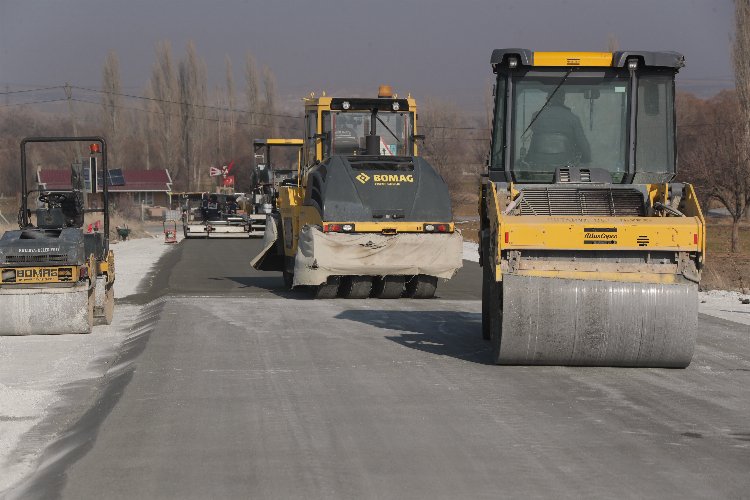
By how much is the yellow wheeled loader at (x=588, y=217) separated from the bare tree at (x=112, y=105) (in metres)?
96.4

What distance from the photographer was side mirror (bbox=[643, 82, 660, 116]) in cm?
1270

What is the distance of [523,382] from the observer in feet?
34.8

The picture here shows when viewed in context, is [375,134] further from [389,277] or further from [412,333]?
[412,333]

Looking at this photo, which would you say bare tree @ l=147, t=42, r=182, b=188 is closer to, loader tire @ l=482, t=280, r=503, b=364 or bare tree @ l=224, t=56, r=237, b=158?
bare tree @ l=224, t=56, r=237, b=158

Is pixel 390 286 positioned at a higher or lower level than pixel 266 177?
lower

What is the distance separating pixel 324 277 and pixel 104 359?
641 cm

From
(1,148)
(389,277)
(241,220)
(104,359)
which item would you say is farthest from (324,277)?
(1,148)

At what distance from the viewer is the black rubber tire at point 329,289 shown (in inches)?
760

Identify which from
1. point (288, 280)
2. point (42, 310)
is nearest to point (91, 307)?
point (42, 310)

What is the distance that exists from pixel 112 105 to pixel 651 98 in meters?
102

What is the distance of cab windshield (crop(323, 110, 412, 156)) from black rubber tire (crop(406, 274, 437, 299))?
318cm

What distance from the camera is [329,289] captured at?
1944cm

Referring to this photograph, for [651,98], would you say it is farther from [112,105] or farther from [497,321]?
[112,105]

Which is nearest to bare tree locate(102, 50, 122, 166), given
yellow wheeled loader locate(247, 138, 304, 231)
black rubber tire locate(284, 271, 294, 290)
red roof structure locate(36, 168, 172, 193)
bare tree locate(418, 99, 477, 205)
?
red roof structure locate(36, 168, 172, 193)
